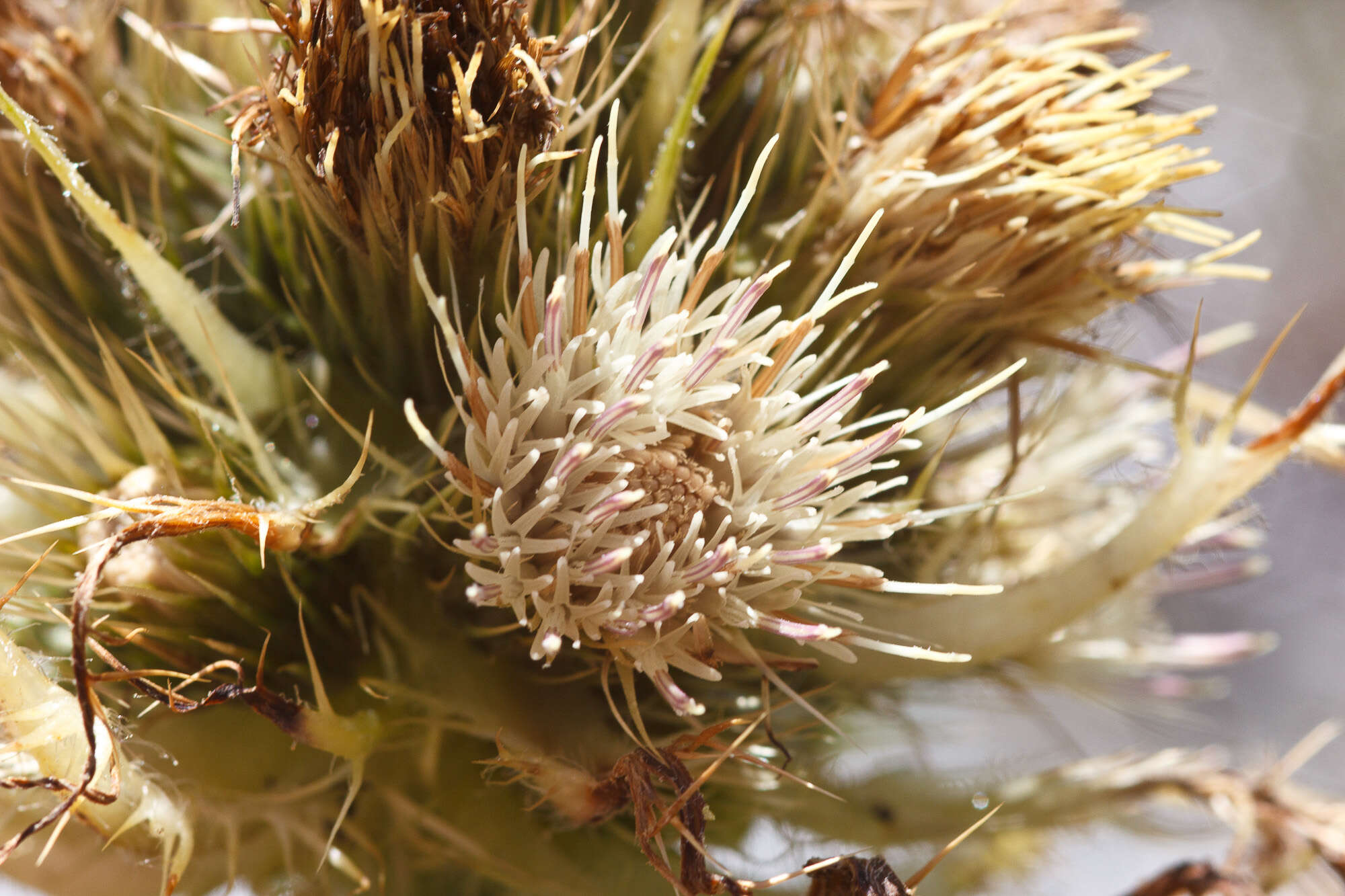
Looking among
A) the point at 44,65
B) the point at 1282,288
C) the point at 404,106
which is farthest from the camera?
the point at 1282,288

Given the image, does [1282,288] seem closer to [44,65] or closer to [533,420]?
[533,420]

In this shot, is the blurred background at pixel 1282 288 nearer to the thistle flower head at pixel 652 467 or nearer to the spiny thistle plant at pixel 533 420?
the spiny thistle plant at pixel 533 420

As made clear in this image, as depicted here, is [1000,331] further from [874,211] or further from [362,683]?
[362,683]

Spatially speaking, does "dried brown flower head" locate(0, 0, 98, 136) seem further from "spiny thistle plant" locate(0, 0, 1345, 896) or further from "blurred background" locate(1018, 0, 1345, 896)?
"blurred background" locate(1018, 0, 1345, 896)

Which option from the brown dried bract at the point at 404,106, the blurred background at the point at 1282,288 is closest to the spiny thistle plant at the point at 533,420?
the brown dried bract at the point at 404,106

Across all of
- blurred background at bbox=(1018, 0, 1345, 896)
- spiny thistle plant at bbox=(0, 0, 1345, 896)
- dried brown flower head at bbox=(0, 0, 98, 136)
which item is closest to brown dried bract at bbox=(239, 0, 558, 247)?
spiny thistle plant at bbox=(0, 0, 1345, 896)

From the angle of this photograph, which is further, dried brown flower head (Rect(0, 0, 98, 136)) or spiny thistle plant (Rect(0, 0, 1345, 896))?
dried brown flower head (Rect(0, 0, 98, 136))

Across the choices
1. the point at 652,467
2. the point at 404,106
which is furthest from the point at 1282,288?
the point at 404,106
